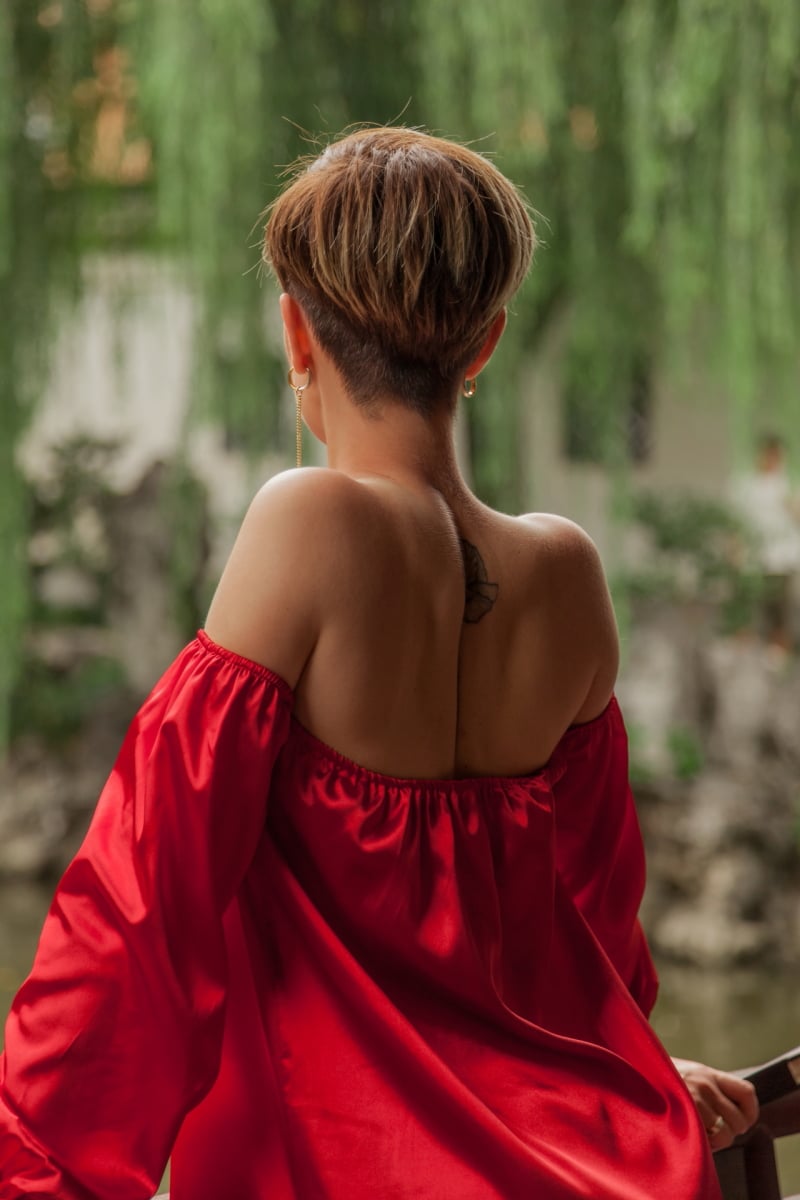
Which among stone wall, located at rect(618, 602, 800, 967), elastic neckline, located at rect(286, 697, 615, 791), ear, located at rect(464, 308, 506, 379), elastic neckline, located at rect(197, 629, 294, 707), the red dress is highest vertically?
ear, located at rect(464, 308, 506, 379)

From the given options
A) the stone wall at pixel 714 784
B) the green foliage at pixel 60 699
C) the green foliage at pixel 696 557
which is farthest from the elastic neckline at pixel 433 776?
the green foliage at pixel 60 699

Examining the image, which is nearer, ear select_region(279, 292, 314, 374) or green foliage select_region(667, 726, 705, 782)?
ear select_region(279, 292, 314, 374)

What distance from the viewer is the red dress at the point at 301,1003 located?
90cm

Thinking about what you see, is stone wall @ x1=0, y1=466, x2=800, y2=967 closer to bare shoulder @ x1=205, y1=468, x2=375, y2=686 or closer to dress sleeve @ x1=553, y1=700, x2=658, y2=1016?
dress sleeve @ x1=553, y1=700, x2=658, y2=1016

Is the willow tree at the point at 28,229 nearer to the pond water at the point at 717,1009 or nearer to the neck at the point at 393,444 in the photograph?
the pond water at the point at 717,1009

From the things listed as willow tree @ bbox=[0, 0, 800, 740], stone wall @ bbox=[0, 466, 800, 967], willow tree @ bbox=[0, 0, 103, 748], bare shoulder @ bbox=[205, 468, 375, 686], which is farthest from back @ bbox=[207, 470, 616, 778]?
stone wall @ bbox=[0, 466, 800, 967]

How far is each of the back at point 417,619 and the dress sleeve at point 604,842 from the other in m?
0.06

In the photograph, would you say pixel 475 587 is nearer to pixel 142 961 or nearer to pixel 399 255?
pixel 399 255

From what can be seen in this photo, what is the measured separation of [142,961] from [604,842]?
0.47 m

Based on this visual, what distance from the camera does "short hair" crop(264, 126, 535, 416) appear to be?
984mm

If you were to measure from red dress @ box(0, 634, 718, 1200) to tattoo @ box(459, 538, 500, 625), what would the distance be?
0.12m

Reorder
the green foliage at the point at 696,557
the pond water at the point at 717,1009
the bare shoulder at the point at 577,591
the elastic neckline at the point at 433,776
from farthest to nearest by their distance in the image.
Answer: the green foliage at the point at 696,557 → the pond water at the point at 717,1009 → the bare shoulder at the point at 577,591 → the elastic neckline at the point at 433,776

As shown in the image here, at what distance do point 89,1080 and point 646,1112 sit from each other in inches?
15.6

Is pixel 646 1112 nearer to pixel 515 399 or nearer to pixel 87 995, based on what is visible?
pixel 87 995
